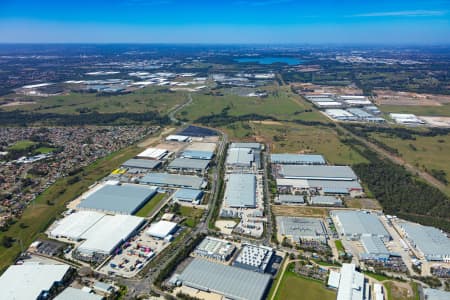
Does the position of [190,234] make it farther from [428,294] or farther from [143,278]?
[428,294]

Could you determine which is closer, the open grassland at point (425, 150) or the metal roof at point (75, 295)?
the metal roof at point (75, 295)

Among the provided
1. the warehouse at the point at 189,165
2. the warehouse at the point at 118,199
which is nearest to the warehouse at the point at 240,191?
the warehouse at the point at 189,165

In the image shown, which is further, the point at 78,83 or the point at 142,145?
the point at 78,83

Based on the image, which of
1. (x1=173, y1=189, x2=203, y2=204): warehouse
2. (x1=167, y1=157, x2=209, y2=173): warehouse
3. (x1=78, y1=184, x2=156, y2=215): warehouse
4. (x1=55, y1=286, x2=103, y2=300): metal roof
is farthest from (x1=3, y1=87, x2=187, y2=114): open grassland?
(x1=55, y1=286, x2=103, y2=300): metal roof

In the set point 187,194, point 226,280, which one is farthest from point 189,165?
point 226,280

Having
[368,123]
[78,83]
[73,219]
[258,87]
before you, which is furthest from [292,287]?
[78,83]

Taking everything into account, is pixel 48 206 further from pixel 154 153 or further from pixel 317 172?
A: pixel 317 172

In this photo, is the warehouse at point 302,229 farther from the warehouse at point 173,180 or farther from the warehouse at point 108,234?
the warehouse at point 108,234
